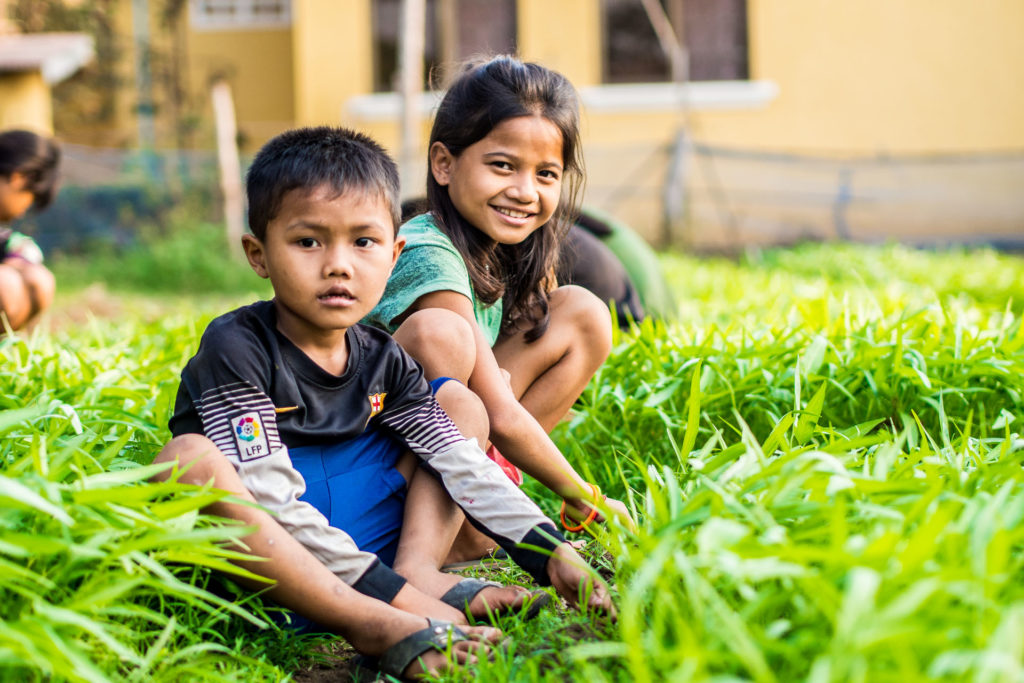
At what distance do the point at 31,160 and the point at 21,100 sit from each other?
2824 mm

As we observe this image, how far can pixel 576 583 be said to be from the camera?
5.39 feet

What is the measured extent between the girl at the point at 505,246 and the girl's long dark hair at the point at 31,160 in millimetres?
2479

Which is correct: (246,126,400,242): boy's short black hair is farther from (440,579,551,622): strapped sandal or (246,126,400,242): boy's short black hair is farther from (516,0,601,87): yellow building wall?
(516,0,601,87): yellow building wall

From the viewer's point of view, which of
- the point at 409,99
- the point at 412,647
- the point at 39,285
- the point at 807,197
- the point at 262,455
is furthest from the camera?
the point at 807,197

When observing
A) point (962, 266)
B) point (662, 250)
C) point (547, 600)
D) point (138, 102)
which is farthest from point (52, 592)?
point (138, 102)

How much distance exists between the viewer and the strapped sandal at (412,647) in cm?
150

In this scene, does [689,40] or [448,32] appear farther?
[448,32]

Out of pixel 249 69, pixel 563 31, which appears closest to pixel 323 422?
pixel 563 31

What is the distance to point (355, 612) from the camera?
1531 mm

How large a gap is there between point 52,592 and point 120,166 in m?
9.07

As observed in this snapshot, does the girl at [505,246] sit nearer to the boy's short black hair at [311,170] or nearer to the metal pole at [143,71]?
the boy's short black hair at [311,170]

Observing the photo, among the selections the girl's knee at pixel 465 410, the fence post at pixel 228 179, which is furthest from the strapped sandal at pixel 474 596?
the fence post at pixel 228 179

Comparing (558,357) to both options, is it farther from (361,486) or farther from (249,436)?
(249,436)

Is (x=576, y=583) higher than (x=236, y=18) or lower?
lower
